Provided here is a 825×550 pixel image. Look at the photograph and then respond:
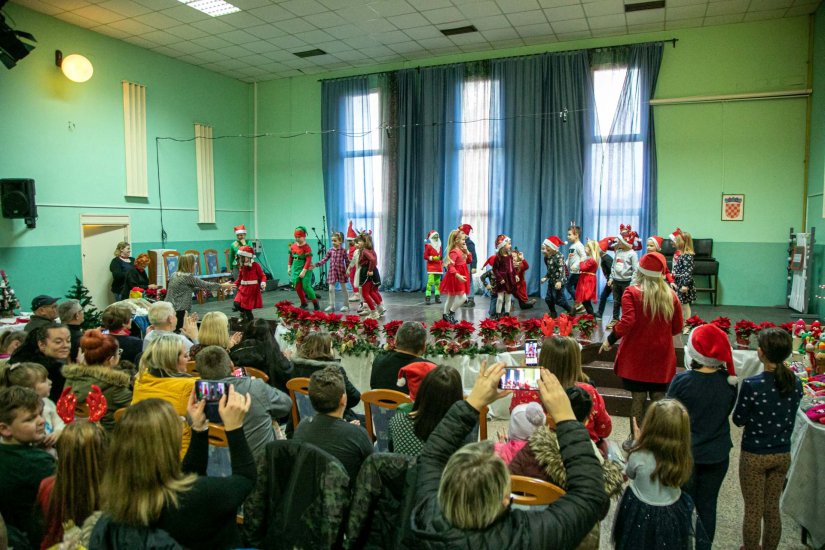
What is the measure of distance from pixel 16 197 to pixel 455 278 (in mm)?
6232

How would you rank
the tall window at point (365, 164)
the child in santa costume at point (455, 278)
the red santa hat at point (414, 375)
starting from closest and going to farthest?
1. the red santa hat at point (414, 375)
2. the child in santa costume at point (455, 278)
3. the tall window at point (365, 164)

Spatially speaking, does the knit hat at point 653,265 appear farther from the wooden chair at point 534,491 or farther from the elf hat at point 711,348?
the wooden chair at point 534,491

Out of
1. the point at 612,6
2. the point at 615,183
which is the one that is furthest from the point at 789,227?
the point at 612,6

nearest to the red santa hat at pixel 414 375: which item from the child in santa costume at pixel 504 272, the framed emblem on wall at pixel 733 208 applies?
the child in santa costume at pixel 504 272

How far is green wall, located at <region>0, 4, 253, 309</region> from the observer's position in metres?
8.35

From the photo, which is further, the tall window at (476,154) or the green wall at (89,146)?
the tall window at (476,154)

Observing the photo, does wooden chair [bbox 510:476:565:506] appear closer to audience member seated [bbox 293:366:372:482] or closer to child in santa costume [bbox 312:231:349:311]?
audience member seated [bbox 293:366:372:482]

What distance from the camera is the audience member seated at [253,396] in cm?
265

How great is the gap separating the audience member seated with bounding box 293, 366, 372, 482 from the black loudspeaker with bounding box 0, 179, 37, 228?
7.89 metres

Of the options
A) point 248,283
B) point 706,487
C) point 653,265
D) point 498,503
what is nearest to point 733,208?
point 653,265

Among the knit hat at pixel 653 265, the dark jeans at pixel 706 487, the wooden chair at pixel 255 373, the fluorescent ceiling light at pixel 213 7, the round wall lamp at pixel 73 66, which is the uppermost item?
the fluorescent ceiling light at pixel 213 7

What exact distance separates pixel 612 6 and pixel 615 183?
112 inches

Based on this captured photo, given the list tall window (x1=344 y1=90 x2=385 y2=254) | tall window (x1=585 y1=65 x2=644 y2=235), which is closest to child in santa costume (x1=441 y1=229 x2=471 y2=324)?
tall window (x1=585 y1=65 x2=644 y2=235)

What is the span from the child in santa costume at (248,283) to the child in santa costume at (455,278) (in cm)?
248
